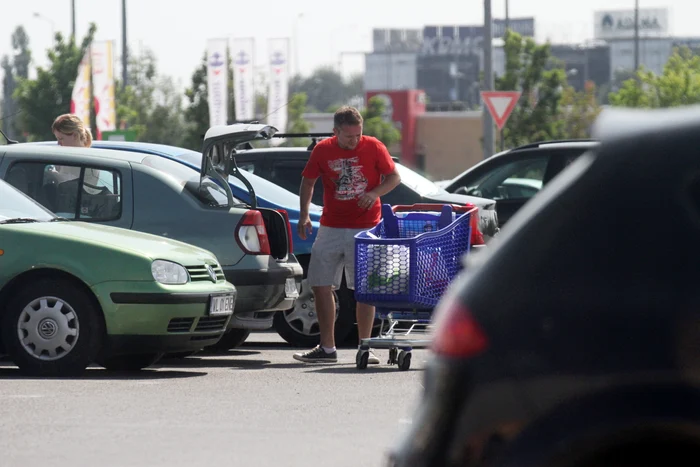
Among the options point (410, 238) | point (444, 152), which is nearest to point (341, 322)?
point (410, 238)

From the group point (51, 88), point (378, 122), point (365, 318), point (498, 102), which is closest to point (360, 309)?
point (365, 318)

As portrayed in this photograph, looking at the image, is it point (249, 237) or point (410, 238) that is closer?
point (410, 238)

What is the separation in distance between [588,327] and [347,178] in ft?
24.2

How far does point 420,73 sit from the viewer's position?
180m

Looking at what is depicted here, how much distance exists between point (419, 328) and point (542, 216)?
1054cm

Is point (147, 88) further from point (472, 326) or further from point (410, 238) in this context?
point (472, 326)

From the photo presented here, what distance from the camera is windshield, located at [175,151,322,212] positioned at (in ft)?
39.1

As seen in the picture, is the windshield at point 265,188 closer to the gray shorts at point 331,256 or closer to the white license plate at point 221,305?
the gray shorts at point 331,256

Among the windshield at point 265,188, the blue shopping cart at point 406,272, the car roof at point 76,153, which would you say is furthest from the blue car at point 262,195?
the blue shopping cart at point 406,272

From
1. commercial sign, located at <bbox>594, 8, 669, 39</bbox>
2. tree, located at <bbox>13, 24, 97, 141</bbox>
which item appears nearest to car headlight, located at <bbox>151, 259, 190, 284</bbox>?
tree, located at <bbox>13, 24, 97, 141</bbox>

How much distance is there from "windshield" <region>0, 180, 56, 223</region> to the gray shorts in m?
1.85

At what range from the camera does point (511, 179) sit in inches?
647

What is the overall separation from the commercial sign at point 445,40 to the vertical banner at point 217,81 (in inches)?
5369

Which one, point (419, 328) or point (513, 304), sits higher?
point (513, 304)
